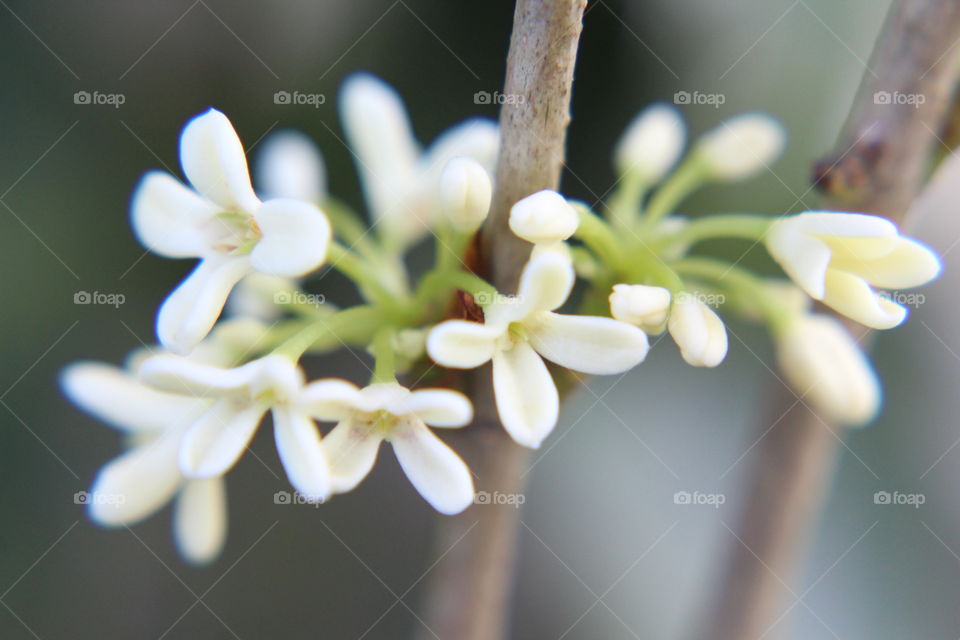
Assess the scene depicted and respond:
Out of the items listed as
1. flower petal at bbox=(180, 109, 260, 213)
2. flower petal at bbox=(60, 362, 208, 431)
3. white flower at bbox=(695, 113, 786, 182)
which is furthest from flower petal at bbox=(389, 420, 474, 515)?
white flower at bbox=(695, 113, 786, 182)

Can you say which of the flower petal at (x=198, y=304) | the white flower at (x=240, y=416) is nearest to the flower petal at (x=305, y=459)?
the white flower at (x=240, y=416)

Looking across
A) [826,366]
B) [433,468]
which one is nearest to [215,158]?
[433,468]

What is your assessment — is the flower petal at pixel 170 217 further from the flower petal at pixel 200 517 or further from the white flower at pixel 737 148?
the white flower at pixel 737 148

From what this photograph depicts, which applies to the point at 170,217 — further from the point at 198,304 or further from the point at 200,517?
the point at 200,517

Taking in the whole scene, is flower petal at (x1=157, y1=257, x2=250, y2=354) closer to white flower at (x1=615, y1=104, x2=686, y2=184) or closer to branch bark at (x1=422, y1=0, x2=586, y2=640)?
branch bark at (x1=422, y1=0, x2=586, y2=640)

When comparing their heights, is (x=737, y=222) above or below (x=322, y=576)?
above

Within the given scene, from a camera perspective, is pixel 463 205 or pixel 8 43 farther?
pixel 8 43

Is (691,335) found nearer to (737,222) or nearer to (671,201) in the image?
(737,222)

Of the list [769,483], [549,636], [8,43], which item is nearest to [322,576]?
[549,636]
